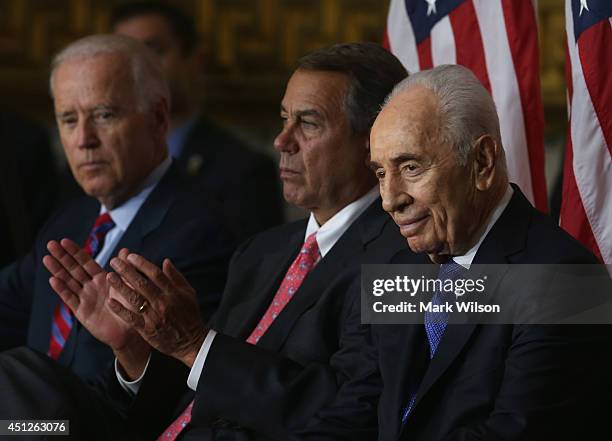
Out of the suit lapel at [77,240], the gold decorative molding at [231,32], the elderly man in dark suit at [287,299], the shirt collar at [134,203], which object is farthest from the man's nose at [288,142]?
the gold decorative molding at [231,32]

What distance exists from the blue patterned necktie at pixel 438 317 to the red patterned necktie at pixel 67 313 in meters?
1.54

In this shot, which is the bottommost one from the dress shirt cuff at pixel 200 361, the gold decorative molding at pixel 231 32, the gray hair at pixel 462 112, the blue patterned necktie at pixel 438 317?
the dress shirt cuff at pixel 200 361

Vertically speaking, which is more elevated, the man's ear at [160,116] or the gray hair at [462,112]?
the man's ear at [160,116]

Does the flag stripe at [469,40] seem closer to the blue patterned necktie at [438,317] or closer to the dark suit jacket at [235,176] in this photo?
the blue patterned necktie at [438,317]

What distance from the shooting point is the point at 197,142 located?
5.98 m

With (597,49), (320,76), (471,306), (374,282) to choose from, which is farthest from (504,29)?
(471,306)

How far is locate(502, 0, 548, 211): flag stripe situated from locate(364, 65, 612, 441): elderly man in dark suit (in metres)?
0.94

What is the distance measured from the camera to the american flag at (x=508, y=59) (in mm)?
3807

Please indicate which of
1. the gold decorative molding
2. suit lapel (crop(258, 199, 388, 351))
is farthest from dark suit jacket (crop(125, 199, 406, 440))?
the gold decorative molding

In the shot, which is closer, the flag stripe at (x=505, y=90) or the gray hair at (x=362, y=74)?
the gray hair at (x=362, y=74)

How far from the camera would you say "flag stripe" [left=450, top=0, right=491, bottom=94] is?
3.96 meters

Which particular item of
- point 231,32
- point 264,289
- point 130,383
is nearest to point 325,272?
point 264,289

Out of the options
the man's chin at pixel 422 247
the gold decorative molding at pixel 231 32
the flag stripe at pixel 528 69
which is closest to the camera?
the man's chin at pixel 422 247

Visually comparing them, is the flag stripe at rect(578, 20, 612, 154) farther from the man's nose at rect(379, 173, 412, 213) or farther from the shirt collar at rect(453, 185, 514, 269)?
the man's nose at rect(379, 173, 412, 213)
